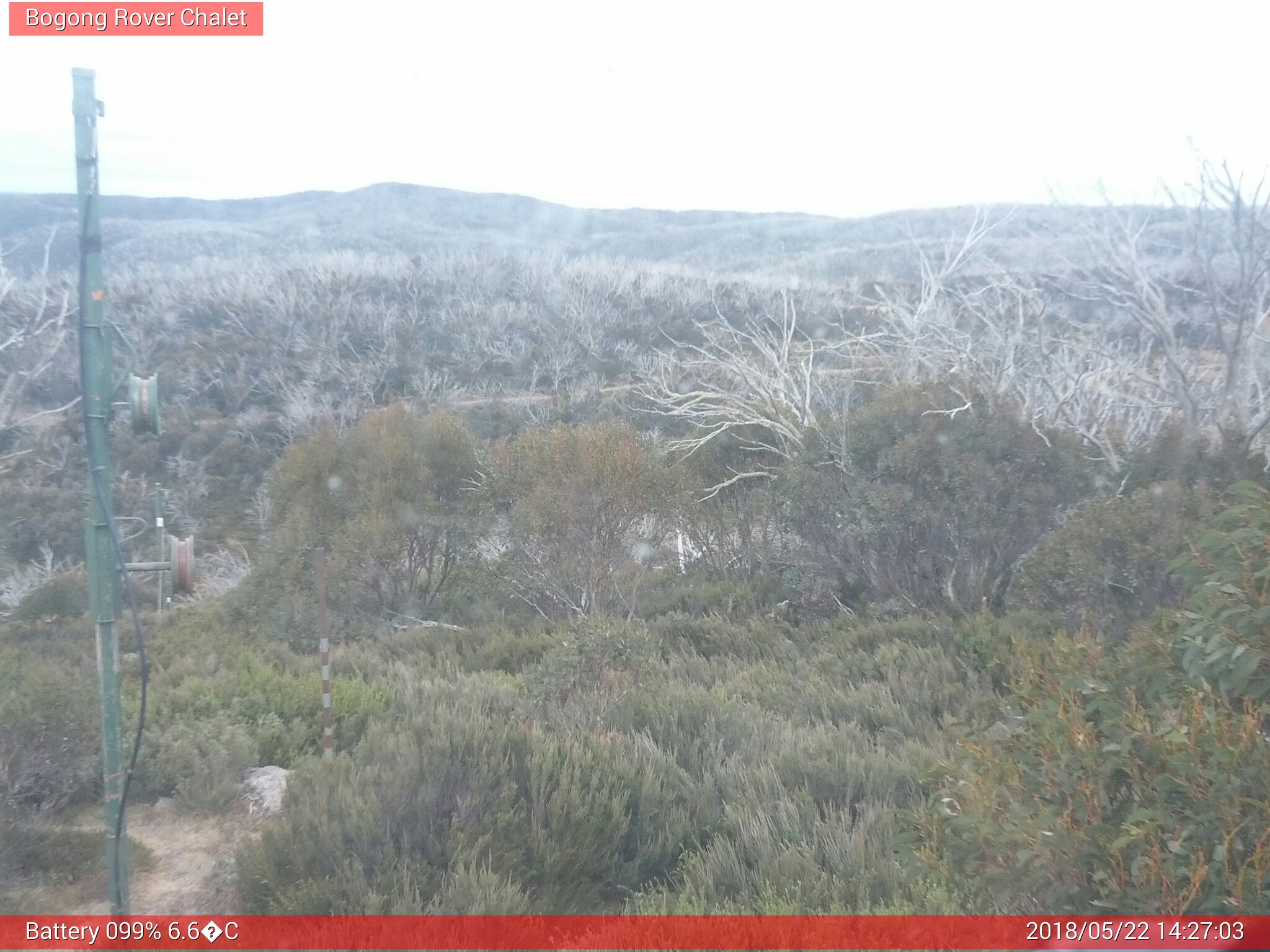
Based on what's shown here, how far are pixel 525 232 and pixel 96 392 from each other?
5210 centimetres

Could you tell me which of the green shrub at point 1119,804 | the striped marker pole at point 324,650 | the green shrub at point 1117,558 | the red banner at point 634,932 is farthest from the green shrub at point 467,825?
the green shrub at point 1117,558

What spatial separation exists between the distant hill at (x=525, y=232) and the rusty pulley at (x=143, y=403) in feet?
64.4

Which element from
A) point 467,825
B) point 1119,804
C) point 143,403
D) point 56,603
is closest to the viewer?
point 1119,804

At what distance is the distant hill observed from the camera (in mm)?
29125

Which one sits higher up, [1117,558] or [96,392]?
[96,392]

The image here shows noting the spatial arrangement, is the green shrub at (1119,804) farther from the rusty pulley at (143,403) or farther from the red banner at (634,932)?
the rusty pulley at (143,403)

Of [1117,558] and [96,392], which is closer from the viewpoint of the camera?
[96,392]

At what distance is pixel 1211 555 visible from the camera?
126 inches

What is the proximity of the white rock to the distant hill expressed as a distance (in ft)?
60.9

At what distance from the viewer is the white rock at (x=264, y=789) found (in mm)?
5191

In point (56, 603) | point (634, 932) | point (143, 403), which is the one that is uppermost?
point (143, 403)

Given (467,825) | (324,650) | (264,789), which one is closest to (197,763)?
(264,789)

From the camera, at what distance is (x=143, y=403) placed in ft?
11.5

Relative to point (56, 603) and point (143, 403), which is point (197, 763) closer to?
point (143, 403)
